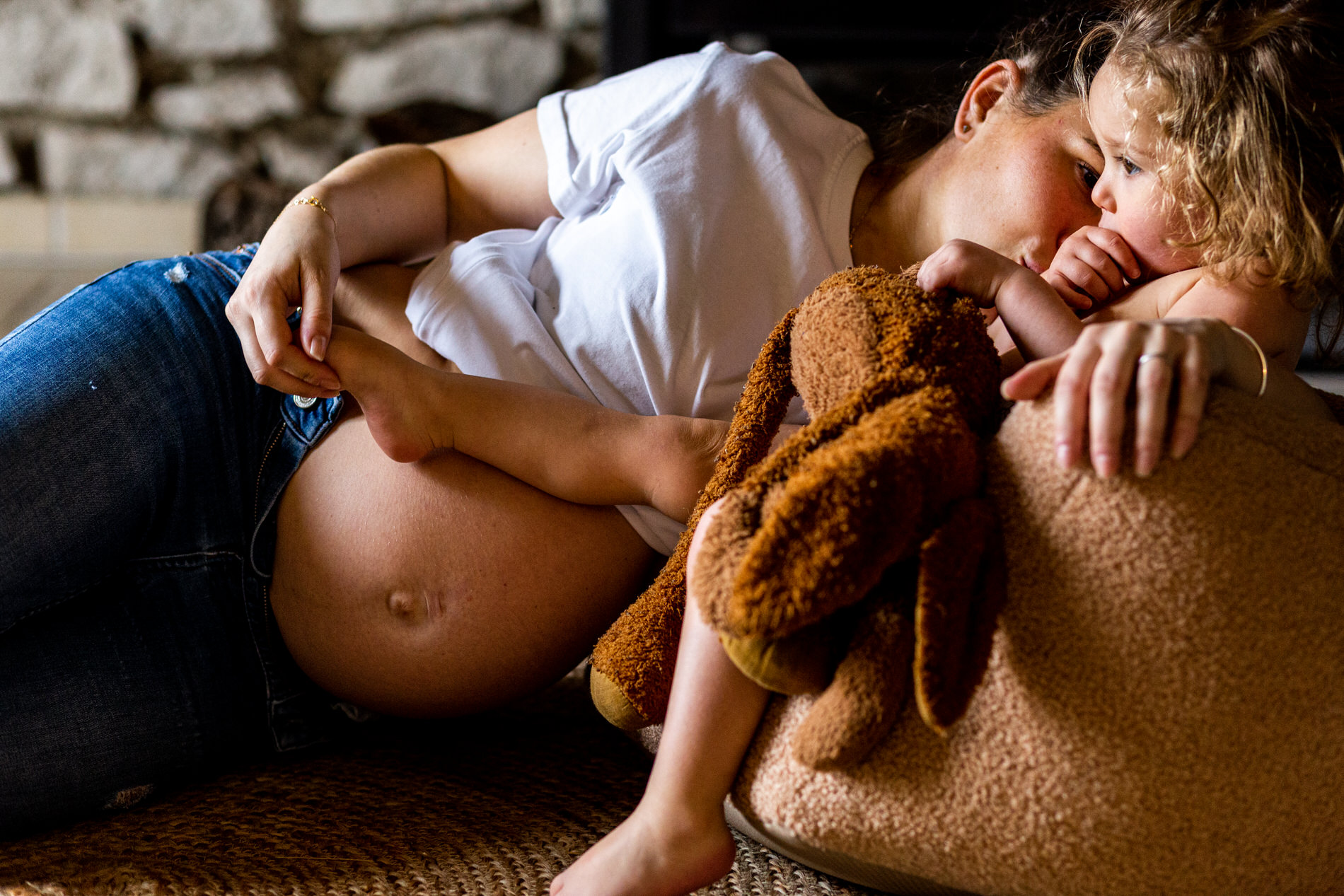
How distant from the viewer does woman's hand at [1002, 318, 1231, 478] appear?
1.80 feet

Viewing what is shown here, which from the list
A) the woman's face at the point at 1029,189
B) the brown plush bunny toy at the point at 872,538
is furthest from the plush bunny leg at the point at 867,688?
the woman's face at the point at 1029,189

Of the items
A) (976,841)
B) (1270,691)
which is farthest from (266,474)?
(1270,691)

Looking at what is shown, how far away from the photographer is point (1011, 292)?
71 cm

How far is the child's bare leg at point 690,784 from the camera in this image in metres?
0.64

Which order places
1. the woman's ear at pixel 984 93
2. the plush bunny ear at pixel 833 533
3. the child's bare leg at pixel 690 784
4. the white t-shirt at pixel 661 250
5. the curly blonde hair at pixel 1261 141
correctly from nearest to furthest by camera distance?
the plush bunny ear at pixel 833 533 → the child's bare leg at pixel 690 784 → the curly blonde hair at pixel 1261 141 → the white t-shirt at pixel 661 250 → the woman's ear at pixel 984 93

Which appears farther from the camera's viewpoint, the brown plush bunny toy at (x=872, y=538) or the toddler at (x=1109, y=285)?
the toddler at (x=1109, y=285)

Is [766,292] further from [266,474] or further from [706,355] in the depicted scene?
[266,474]

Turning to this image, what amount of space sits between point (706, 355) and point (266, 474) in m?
0.38

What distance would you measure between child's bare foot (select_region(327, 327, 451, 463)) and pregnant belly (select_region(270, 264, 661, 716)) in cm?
3

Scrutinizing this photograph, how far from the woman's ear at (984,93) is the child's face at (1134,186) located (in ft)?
0.53

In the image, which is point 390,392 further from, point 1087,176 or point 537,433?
point 1087,176

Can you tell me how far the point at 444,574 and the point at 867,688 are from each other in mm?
375

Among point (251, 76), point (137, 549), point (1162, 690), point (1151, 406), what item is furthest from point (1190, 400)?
point (251, 76)

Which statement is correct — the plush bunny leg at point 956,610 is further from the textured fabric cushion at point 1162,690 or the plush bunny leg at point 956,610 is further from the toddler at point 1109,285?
the toddler at point 1109,285
